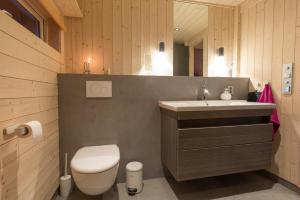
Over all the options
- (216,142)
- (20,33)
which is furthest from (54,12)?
(216,142)

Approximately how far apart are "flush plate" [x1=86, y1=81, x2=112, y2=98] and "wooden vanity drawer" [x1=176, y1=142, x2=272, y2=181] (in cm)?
97

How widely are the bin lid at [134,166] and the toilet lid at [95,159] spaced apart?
0.85 ft

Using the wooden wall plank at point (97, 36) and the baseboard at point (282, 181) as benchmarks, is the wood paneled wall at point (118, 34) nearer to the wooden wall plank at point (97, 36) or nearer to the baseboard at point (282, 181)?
the wooden wall plank at point (97, 36)

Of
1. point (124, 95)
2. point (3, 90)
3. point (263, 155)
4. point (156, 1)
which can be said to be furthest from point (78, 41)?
point (263, 155)

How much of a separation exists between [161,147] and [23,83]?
1480 millimetres

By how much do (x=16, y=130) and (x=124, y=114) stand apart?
42.0 inches

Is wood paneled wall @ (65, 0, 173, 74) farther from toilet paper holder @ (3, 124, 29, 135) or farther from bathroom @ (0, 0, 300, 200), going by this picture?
toilet paper holder @ (3, 124, 29, 135)

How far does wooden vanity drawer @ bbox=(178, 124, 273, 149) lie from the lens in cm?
155

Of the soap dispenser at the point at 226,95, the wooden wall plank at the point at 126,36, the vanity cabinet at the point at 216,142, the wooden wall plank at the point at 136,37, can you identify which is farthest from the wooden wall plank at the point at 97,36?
the soap dispenser at the point at 226,95

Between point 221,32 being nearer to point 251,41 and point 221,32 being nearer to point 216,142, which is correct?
point 251,41

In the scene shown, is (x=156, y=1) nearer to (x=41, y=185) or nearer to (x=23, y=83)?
(x=23, y=83)

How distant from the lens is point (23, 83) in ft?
3.78

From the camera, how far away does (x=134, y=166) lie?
1.84 metres

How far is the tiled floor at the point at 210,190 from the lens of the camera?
172 cm
